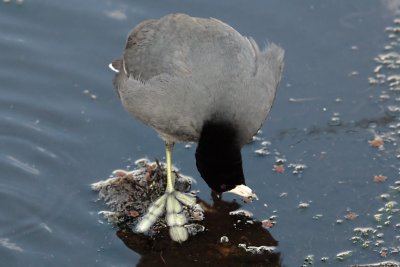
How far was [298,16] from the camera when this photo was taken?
708 cm

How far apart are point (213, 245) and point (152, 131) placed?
1175 mm

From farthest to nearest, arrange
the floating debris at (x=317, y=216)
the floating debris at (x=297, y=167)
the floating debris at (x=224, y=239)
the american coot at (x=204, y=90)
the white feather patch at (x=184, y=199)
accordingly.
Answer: the floating debris at (x=297, y=167) < the white feather patch at (x=184, y=199) < the floating debris at (x=317, y=216) < the floating debris at (x=224, y=239) < the american coot at (x=204, y=90)

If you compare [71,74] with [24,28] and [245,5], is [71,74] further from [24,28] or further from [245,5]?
[245,5]

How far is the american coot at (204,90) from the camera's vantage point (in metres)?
4.96

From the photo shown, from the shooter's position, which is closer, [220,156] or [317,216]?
[220,156]

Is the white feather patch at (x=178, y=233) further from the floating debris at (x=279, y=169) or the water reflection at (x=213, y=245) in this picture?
the floating debris at (x=279, y=169)

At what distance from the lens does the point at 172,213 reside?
216 inches

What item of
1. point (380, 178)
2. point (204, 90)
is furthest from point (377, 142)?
point (204, 90)

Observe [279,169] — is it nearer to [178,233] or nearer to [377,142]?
[377,142]

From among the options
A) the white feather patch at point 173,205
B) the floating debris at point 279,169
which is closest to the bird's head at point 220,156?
the white feather patch at point 173,205

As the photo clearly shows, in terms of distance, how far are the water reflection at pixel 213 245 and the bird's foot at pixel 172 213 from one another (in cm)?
5

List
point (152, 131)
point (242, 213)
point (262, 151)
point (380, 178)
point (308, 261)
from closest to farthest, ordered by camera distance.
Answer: point (308, 261), point (242, 213), point (380, 178), point (262, 151), point (152, 131)

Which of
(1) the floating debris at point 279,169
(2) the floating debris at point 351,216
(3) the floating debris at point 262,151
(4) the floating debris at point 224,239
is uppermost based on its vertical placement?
(3) the floating debris at point 262,151

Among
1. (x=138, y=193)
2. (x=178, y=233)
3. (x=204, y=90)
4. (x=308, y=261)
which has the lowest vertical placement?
(x=308, y=261)
